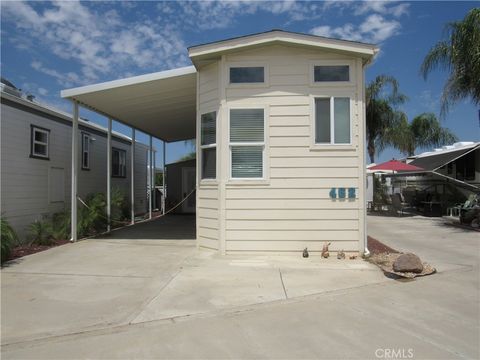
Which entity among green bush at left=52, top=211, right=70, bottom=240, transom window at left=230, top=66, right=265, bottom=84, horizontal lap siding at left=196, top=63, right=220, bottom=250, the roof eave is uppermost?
the roof eave

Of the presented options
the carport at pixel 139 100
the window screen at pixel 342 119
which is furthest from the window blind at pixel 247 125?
the carport at pixel 139 100

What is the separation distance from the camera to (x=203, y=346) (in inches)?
155

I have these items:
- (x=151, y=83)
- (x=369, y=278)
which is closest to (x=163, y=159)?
(x=151, y=83)

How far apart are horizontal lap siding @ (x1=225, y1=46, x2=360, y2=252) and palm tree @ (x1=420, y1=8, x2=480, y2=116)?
5.81m

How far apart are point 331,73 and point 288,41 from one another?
109cm

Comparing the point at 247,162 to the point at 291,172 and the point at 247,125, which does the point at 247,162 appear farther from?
the point at 291,172

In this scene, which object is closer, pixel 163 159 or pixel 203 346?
pixel 203 346

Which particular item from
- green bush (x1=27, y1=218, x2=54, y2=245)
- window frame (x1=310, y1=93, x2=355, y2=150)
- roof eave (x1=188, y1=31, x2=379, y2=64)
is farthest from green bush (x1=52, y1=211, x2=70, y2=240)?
window frame (x1=310, y1=93, x2=355, y2=150)

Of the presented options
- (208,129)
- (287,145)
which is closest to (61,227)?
(208,129)

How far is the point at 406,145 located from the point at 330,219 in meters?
21.3

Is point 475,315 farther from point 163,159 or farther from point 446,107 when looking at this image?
point 163,159

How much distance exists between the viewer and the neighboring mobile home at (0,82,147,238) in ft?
33.9

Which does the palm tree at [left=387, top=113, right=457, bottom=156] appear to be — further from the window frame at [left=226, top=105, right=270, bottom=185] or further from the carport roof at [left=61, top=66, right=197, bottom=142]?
the window frame at [left=226, top=105, right=270, bottom=185]

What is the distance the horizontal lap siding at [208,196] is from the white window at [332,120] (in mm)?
2078
